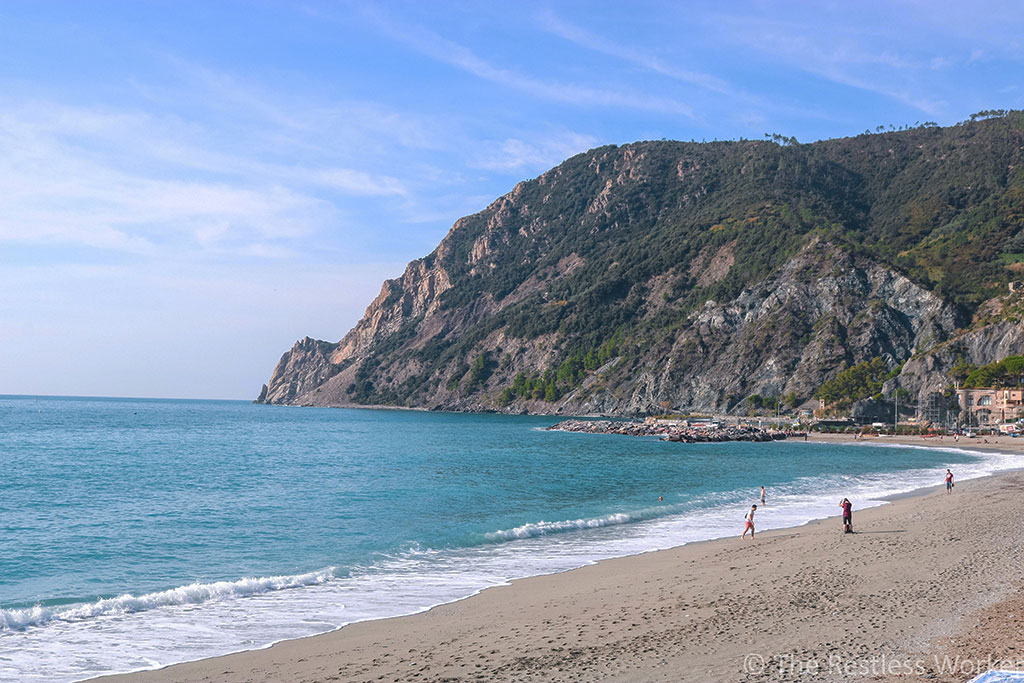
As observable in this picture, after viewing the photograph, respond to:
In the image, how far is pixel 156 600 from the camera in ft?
57.1

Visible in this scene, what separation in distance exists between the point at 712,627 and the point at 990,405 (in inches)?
4328

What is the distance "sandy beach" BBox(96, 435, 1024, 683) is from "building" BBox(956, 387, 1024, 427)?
95531mm

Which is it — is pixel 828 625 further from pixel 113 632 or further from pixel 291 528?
pixel 291 528

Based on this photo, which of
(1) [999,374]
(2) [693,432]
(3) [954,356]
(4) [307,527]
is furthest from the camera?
(3) [954,356]

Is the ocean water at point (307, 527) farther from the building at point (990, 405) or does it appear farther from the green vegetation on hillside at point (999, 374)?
the green vegetation on hillside at point (999, 374)

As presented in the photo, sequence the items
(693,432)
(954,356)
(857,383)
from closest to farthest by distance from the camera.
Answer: (693,432) → (954,356) → (857,383)

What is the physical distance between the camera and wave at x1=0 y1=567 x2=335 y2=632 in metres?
15.8

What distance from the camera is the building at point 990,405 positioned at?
3905 inches

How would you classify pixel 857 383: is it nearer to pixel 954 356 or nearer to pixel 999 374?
pixel 954 356

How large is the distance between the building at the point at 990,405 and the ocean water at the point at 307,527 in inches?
1676

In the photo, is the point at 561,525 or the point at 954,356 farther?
the point at 954,356

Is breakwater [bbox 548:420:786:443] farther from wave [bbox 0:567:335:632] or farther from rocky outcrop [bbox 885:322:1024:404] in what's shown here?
wave [bbox 0:567:335:632]

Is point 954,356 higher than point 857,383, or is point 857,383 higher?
point 954,356

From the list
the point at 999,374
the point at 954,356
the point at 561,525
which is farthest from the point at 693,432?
the point at 561,525
